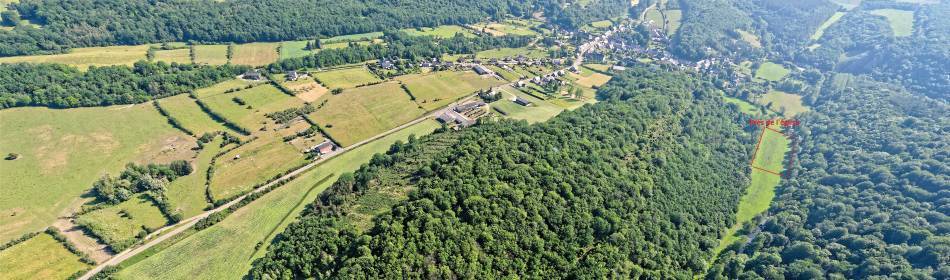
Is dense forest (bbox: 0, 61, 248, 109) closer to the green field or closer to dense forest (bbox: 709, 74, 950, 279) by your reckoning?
the green field

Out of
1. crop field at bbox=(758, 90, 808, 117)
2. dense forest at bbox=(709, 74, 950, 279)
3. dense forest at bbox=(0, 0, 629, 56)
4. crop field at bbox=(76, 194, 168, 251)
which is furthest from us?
crop field at bbox=(758, 90, 808, 117)

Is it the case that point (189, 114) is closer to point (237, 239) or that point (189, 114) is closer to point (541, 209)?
point (237, 239)

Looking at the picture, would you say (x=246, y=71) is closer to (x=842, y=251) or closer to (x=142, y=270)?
(x=142, y=270)

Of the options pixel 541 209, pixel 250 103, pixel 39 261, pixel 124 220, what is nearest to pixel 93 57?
pixel 250 103

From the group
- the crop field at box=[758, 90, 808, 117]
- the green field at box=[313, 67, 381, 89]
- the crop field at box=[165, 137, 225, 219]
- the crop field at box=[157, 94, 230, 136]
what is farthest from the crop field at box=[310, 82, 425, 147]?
the crop field at box=[758, 90, 808, 117]

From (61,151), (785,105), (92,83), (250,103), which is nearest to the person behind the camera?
(61,151)

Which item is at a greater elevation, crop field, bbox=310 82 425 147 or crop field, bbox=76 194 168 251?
crop field, bbox=310 82 425 147

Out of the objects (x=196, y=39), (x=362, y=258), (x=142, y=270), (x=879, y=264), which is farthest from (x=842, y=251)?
(x=196, y=39)

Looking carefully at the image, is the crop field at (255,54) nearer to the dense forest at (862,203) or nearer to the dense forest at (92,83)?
the dense forest at (92,83)
